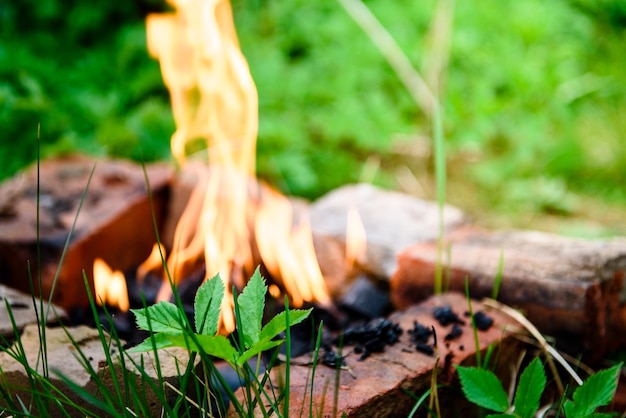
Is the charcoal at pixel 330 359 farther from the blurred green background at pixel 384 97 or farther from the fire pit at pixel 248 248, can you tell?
the blurred green background at pixel 384 97

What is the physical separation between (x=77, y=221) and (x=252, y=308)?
136cm

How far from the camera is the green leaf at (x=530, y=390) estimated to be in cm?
133

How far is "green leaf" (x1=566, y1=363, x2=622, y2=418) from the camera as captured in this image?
1.31m

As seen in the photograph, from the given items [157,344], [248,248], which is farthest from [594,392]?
[248,248]

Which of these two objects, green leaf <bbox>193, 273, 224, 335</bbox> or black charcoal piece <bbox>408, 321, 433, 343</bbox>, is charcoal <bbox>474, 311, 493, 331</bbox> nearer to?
black charcoal piece <bbox>408, 321, 433, 343</bbox>

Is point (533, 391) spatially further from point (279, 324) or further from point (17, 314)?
point (17, 314)

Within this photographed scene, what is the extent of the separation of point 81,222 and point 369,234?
3.48 ft

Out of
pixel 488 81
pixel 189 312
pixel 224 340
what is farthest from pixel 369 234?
pixel 488 81

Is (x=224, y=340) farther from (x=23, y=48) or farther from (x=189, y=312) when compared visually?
(x=23, y=48)

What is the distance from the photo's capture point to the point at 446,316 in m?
1.83

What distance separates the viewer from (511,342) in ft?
5.98

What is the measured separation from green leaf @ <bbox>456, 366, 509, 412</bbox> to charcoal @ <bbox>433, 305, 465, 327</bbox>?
1.34 feet

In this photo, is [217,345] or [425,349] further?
[425,349]

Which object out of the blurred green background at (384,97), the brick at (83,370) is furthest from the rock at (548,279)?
the blurred green background at (384,97)
